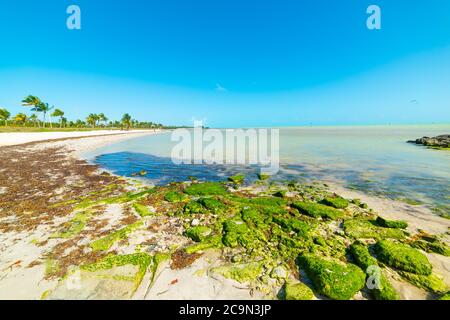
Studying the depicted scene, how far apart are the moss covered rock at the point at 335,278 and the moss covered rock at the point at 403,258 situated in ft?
4.02

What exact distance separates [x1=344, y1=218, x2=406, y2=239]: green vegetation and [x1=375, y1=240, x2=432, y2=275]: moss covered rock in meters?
0.90

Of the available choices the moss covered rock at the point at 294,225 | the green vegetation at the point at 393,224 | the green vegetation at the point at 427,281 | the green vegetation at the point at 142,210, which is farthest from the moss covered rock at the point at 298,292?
the green vegetation at the point at 142,210

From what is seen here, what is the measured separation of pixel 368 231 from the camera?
7102 mm

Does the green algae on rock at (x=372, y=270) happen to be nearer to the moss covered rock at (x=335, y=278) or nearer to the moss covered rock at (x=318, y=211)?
the moss covered rock at (x=335, y=278)

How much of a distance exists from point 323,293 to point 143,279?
4.29 m

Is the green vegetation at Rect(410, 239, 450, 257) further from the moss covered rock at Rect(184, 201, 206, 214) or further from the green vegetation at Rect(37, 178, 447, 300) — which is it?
the moss covered rock at Rect(184, 201, 206, 214)

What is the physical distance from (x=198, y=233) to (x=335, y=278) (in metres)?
4.17

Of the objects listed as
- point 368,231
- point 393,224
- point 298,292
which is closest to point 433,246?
point 393,224

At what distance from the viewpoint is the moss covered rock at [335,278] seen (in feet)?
14.1
